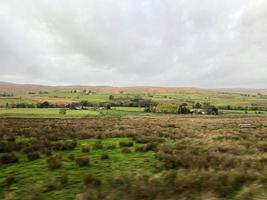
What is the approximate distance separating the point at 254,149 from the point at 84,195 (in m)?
10.2

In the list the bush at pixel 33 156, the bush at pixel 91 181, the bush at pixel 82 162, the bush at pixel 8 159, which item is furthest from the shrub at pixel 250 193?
the bush at pixel 8 159

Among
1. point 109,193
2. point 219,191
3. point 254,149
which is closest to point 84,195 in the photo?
point 109,193

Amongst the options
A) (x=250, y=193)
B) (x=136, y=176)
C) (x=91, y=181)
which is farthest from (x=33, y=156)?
(x=250, y=193)

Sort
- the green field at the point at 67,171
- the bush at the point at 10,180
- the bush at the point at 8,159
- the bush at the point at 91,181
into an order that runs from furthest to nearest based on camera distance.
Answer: the bush at the point at 8,159 → the bush at the point at 10,180 → the bush at the point at 91,181 → the green field at the point at 67,171

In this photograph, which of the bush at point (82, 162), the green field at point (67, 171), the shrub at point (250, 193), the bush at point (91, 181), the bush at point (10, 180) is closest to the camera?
the shrub at point (250, 193)

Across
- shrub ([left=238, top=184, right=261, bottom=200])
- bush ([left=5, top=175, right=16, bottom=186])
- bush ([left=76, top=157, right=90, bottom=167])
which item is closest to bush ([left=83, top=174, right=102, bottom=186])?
bush ([left=5, top=175, right=16, bottom=186])

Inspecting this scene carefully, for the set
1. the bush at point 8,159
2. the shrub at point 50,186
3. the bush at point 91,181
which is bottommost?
the bush at point 8,159

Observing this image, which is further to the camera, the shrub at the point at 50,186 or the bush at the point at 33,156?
the bush at the point at 33,156

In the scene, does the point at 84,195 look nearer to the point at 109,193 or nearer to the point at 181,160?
the point at 109,193

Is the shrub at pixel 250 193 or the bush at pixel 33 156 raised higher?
the shrub at pixel 250 193

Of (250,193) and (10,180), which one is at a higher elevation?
(250,193)

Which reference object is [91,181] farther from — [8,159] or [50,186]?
[8,159]

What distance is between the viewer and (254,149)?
1507 cm

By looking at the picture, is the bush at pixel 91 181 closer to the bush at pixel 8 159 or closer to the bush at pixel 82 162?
the bush at pixel 82 162
